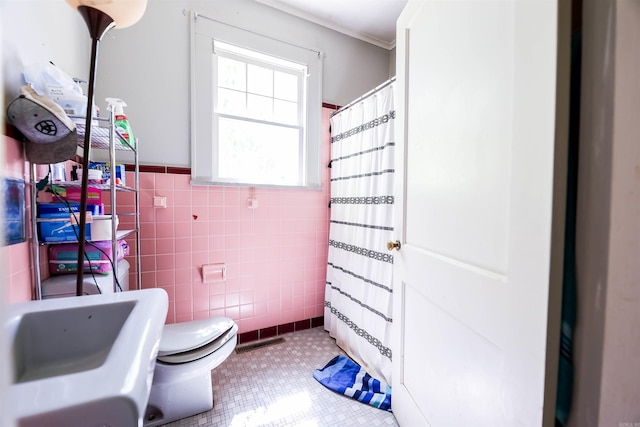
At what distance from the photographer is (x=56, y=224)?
90cm

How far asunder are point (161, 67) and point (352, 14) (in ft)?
4.73

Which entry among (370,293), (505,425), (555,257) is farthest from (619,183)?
(370,293)

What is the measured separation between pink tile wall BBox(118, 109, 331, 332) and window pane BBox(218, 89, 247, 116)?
22.6 inches

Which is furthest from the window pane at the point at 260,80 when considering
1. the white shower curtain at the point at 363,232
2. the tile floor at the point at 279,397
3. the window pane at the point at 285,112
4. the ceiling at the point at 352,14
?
the tile floor at the point at 279,397

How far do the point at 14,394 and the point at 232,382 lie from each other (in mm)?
1407

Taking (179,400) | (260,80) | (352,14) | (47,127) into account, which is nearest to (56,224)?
(47,127)

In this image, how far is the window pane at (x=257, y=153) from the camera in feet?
6.02

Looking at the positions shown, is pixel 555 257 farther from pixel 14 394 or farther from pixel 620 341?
pixel 14 394

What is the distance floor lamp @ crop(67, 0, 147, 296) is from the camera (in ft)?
2.76

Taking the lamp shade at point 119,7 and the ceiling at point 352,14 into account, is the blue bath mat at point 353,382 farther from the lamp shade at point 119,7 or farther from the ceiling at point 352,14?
the ceiling at point 352,14

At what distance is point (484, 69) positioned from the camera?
2.36 ft

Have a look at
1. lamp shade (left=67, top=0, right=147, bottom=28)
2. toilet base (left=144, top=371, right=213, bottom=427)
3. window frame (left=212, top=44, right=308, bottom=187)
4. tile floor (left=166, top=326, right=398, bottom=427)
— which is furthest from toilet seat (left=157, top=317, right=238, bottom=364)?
lamp shade (left=67, top=0, right=147, bottom=28)

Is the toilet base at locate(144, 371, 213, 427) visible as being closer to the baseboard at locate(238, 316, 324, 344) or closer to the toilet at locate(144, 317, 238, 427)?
the toilet at locate(144, 317, 238, 427)

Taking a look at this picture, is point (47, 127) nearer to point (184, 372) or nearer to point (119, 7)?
point (119, 7)
